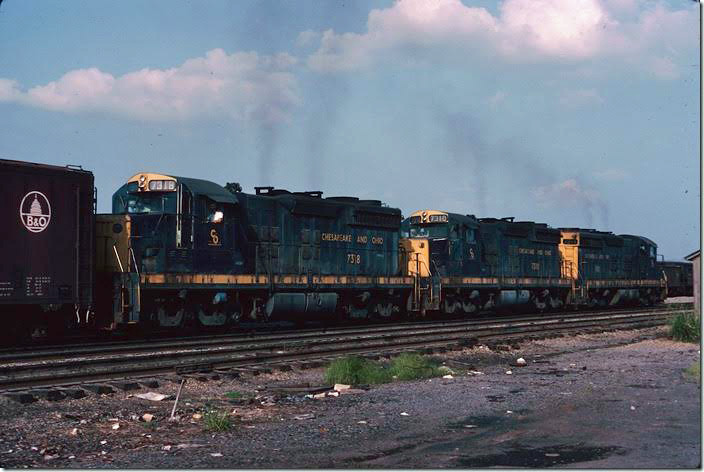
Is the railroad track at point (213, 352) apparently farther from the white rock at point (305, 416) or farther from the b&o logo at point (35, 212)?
the white rock at point (305, 416)

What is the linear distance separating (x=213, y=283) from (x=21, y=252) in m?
5.88

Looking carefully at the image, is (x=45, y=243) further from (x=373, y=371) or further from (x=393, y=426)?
(x=393, y=426)

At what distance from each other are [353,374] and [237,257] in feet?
33.5

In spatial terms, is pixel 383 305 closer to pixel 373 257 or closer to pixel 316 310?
pixel 373 257

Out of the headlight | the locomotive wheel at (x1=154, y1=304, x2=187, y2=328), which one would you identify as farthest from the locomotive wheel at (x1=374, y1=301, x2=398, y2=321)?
the headlight

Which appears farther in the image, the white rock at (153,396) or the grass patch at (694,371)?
the grass patch at (694,371)

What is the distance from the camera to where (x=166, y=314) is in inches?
849

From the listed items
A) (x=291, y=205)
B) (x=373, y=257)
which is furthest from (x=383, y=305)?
(x=291, y=205)

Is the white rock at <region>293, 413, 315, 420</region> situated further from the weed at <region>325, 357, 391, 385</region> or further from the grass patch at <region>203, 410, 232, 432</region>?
the weed at <region>325, 357, 391, 385</region>

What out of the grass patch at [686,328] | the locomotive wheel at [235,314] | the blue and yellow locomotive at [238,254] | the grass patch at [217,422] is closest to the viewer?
the grass patch at [217,422]

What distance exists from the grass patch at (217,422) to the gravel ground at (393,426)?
0.36ft

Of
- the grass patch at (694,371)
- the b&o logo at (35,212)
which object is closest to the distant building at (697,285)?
the grass patch at (694,371)

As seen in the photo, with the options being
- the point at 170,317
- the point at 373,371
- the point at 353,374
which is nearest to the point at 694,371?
the point at 373,371

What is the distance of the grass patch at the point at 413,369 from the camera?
14445 millimetres
